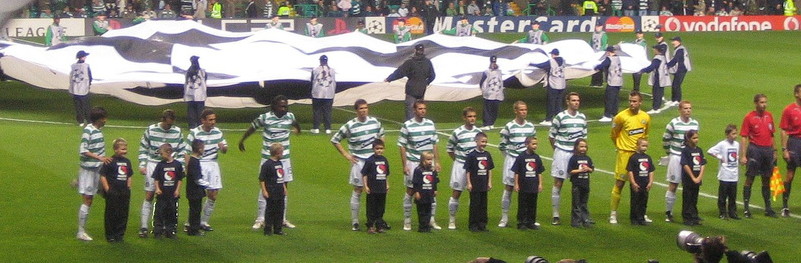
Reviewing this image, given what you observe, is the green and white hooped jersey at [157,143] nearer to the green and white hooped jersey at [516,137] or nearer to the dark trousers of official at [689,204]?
the green and white hooped jersey at [516,137]

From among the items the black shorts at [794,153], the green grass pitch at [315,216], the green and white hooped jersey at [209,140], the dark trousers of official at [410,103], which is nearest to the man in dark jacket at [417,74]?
the dark trousers of official at [410,103]

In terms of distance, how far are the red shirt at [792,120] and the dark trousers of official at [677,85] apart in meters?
11.9

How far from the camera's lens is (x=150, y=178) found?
44.7 ft

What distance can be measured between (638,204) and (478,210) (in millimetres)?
1948

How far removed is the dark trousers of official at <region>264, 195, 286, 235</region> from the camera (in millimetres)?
13734

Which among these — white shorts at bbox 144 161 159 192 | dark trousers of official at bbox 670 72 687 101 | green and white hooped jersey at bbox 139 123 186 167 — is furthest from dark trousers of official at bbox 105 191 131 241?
dark trousers of official at bbox 670 72 687 101

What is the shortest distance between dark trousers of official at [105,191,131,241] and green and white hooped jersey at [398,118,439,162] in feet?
10.8

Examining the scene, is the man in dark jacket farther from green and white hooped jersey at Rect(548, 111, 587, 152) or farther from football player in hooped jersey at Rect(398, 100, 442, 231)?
football player in hooped jersey at Rect(398, 100, 442, 231)

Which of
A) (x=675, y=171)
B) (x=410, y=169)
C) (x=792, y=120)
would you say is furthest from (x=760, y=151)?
(x=410, y=169)

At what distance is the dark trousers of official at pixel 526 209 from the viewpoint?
47.2 ft

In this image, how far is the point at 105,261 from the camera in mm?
12547

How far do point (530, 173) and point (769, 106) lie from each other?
15420mm

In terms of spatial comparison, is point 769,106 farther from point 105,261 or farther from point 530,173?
point 105,261

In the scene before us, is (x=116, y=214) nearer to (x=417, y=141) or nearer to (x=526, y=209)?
(x=417, y=141)
